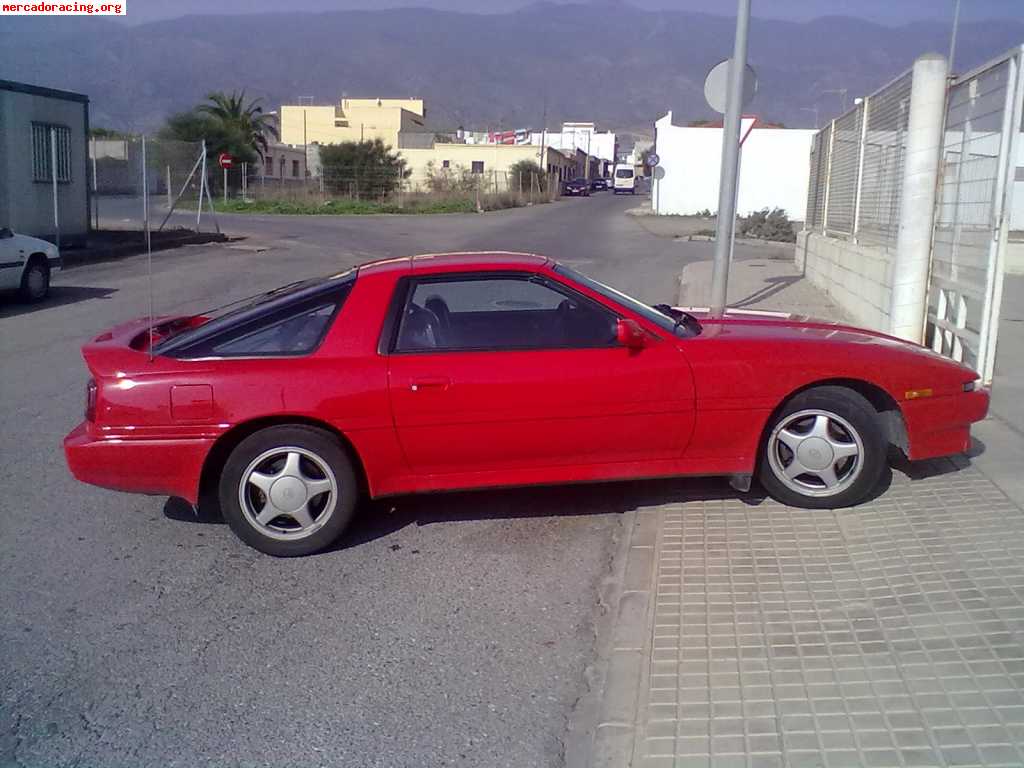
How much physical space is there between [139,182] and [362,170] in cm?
2814

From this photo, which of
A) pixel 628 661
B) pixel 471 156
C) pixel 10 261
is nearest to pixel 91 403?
pixel 628 661

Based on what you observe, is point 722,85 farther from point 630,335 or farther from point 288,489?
point 288,489

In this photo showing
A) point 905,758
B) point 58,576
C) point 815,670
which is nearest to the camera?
point 905,758

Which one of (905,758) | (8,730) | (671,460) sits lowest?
(8,730)

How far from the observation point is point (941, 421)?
5898 mm

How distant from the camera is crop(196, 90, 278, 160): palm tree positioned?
5981cm

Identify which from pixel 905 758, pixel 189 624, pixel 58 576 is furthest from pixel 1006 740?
pixel 58 576

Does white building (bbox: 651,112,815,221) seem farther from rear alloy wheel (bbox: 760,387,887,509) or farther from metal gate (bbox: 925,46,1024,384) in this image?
rear alloy wheel (bbox: 760,387,887,509)

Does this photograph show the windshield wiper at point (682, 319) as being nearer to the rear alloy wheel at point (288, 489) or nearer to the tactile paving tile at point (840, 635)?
the tactile paving tile at point (840, 635)

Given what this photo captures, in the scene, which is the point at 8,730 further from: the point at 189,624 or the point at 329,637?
the point at 329,637

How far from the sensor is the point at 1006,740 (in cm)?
347

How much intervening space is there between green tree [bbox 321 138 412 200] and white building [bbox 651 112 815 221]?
1335 centimetres

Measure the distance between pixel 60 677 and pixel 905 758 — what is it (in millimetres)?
3144

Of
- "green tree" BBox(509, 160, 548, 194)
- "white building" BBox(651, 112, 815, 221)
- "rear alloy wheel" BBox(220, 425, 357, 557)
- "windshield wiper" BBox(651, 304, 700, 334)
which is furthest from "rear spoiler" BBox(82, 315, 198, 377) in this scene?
"green tree" BBox(509, 160, 548, 194)
